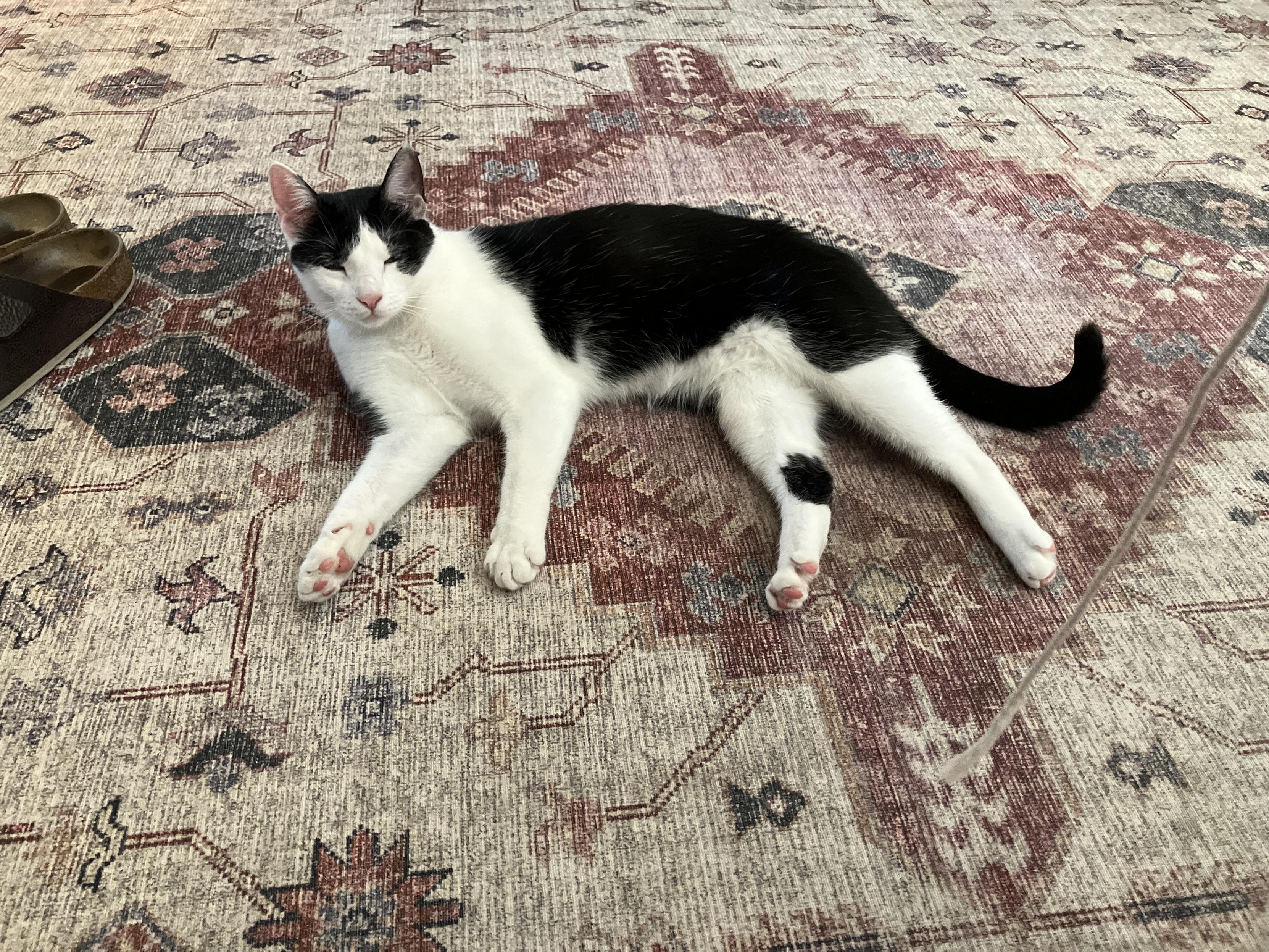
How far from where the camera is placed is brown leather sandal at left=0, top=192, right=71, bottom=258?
164cm

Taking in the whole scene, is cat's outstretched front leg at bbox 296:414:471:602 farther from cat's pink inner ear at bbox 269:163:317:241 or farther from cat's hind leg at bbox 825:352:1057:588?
cat's hind leg at bbox 825:352:1057:588

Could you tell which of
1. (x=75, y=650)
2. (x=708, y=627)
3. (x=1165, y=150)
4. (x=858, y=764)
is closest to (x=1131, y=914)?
(x=858, y=764)

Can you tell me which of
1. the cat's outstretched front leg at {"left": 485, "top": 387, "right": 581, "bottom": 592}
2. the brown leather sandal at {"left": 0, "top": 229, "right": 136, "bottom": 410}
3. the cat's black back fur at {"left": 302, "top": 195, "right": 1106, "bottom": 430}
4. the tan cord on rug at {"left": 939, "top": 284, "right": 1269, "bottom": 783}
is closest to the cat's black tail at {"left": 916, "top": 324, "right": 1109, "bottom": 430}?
the cat's black back fur at {"left": 302, "top": 195, "right": 1106, "bottom": 430}

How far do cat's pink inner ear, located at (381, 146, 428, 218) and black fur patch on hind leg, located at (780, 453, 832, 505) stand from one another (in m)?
0.66

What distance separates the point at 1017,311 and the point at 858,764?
1.01 meters

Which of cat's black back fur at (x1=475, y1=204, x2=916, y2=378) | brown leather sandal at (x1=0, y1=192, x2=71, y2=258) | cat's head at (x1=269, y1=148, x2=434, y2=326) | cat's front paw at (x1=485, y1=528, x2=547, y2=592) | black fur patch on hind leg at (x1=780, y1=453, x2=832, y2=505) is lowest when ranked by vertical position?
cat's front paw at (x1=485, y1=528, x2=547, y2=592)

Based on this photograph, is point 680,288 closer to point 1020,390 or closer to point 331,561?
point 1020,390

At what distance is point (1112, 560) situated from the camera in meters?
0.75

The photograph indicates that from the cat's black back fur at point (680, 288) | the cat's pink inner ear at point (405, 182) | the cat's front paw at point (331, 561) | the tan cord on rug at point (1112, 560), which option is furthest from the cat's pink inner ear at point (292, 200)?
the tan cord on rug at point (1112, 560)

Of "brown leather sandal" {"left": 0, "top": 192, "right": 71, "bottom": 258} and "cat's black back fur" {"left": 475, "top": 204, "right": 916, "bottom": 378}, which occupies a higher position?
"cat's black back fur" {"left": 475, "top": 204, "right": 916, "bottom": 378}

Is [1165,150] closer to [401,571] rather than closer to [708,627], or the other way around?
[708,627]

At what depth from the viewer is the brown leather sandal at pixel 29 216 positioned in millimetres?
1644

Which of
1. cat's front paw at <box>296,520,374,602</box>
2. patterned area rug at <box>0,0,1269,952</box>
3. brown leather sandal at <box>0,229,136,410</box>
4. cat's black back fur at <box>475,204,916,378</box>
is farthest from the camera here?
brown leather sandal at <box>0,229,136,410</box>

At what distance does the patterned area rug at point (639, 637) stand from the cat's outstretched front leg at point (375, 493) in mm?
33
